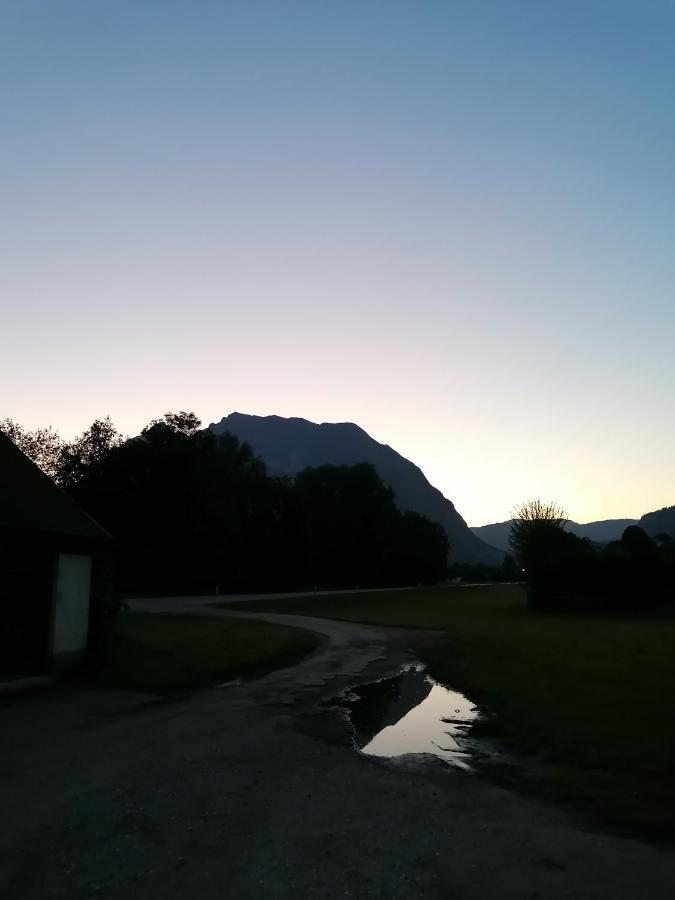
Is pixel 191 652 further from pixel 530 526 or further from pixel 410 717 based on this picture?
pixel 530 526

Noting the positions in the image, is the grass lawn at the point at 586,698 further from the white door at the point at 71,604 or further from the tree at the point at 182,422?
the tree at the point at 182,422

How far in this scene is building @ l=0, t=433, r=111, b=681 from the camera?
15258mm

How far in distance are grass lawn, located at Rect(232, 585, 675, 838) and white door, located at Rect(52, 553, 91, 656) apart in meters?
9.86

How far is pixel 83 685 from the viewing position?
15320 mm

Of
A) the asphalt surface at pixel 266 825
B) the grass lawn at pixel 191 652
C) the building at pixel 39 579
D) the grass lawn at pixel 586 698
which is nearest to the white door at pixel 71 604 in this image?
the building at pixel 39 579

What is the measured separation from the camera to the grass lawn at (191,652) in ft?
A: 53.5

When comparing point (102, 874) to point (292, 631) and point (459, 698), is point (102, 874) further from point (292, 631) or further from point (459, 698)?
point (292, 631)

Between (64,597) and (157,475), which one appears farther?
(157,475)

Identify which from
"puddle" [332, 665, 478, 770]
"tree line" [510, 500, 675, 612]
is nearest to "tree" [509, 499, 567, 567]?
"tree line" [510, 500, 675, 612]

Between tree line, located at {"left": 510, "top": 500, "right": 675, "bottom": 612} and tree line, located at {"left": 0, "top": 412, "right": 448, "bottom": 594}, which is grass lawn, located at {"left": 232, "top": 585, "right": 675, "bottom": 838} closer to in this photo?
tree line, located at {"left": 510, "top": 500, "right": 675, "bottom": 612}

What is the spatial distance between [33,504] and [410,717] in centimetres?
1041

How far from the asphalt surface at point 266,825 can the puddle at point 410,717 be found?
67 centimetres

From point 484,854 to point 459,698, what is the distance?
1002 centimetres

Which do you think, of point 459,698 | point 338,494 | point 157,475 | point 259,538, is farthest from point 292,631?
point 338,494
